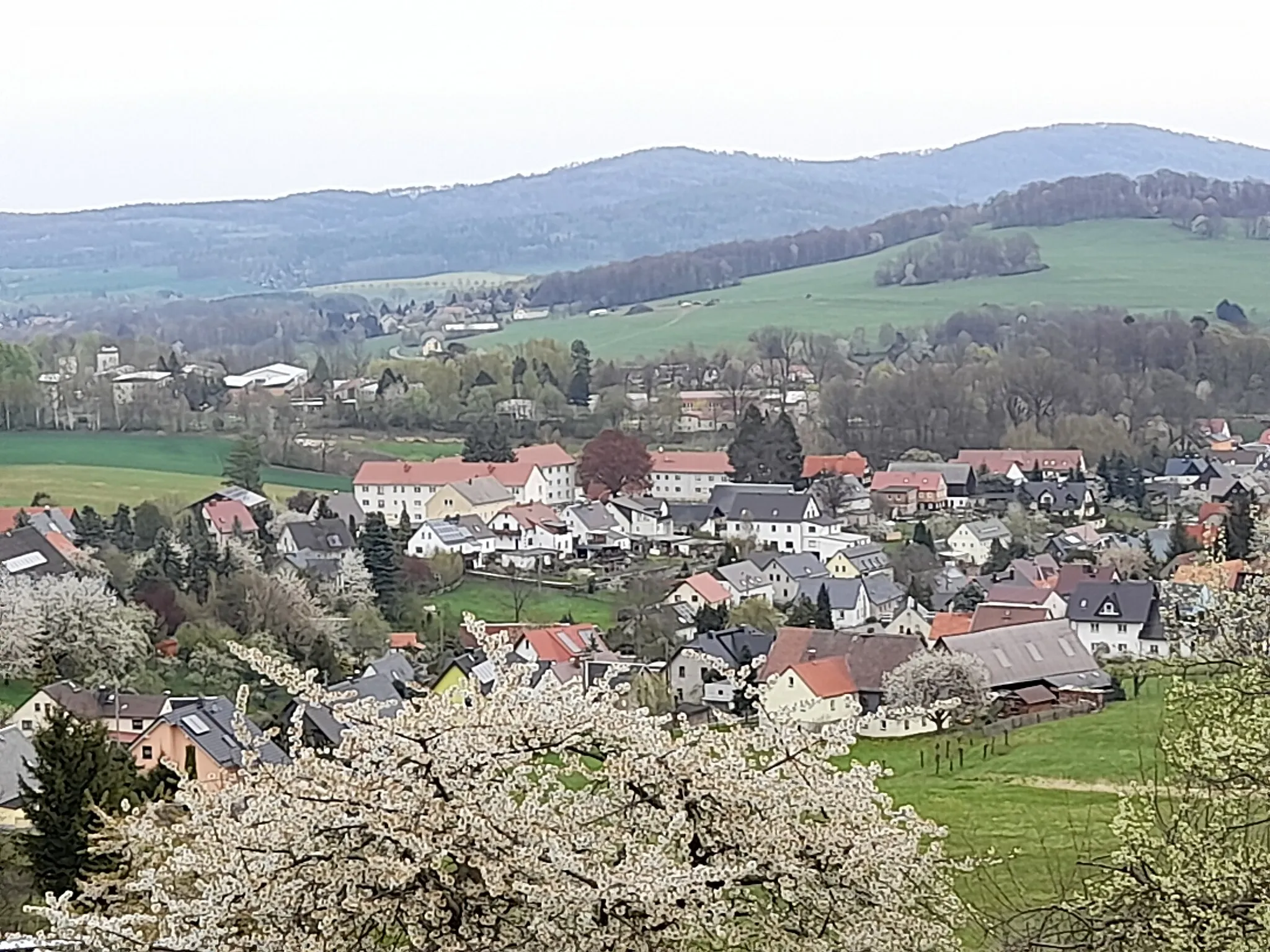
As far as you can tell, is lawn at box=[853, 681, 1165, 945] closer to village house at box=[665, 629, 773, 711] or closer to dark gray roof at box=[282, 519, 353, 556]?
village house at box=[665, 629, 773, 711]

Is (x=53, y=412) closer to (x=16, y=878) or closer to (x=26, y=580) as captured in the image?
(x=26, y=580)

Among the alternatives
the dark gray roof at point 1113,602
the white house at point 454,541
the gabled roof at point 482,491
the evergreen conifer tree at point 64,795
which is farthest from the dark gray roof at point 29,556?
the evergreen conifer tree at point 64,795

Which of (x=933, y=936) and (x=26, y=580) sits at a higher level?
(x=933, y=936)

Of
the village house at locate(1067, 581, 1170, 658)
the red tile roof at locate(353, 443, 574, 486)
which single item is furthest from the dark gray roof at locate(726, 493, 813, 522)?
the village house at locate(1067, 581, 1170, 658)

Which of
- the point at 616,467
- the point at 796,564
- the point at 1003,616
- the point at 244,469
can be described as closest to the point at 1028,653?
the point at 1003,616

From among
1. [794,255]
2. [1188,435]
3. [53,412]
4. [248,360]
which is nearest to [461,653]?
[53,412]

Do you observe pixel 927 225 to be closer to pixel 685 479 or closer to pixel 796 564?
pixel 685 479

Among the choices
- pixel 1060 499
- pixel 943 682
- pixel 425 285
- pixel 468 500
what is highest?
pixel 425 285
